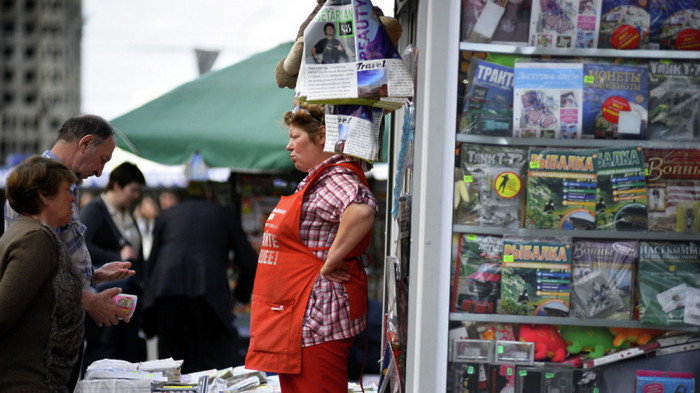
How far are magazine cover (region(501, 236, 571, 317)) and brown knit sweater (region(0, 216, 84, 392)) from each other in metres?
1.65

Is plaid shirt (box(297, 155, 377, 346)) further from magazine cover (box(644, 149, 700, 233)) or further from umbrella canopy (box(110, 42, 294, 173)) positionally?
umbrella canopy (box(110, 42, 294, 173))

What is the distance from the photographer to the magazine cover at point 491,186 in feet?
9.61

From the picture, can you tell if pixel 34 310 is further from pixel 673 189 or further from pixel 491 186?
pixel 673 189

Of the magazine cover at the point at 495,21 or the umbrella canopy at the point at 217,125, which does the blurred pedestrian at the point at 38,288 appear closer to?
the magazine cover at the point at 495,21

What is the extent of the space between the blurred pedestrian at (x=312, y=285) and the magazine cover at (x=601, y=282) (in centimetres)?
79

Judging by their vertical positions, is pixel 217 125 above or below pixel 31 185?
above

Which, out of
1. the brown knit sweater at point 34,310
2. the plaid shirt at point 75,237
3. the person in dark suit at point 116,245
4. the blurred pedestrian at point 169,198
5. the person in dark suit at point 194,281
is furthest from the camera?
the blurred pedestrian at point 169,198

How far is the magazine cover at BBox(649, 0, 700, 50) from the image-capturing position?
2934mm

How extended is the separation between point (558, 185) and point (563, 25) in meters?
0.56

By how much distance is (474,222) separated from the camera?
2938mm

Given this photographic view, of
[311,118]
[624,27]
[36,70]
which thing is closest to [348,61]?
[311,118]

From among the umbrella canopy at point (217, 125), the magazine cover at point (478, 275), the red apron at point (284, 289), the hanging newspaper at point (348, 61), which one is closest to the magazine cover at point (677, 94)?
the magazine cover at point (478, 275)

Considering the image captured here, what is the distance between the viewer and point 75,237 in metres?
3.71

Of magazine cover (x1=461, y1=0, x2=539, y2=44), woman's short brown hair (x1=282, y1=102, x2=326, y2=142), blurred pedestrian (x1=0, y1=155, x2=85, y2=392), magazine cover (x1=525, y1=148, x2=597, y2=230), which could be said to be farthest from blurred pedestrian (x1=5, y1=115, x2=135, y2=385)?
magazine cover (x1=525, y1=148, x2=597, y2=230)
